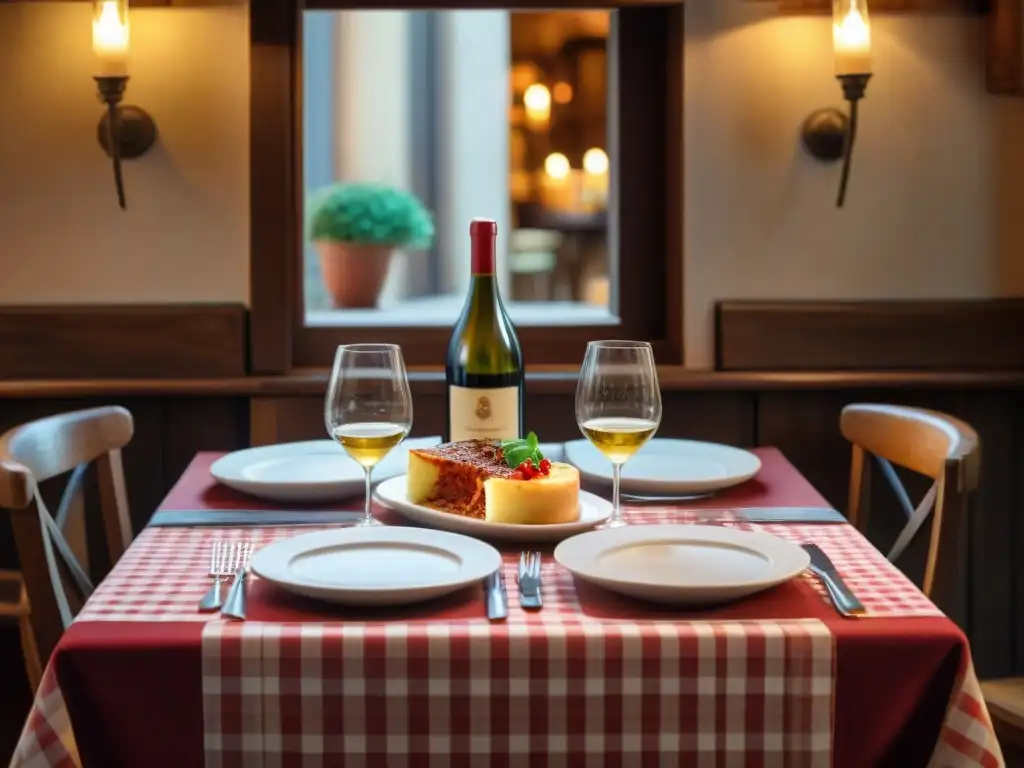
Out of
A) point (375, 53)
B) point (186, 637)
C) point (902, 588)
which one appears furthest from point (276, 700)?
point (375, 53)

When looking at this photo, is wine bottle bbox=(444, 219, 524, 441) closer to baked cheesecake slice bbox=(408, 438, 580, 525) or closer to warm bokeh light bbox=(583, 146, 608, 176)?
baked cheesecake slice bbox=(408, 438, 580, 525)

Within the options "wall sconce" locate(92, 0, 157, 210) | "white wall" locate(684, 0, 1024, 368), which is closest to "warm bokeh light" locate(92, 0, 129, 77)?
"wall sconce" locate(92, 0, 157, 210)

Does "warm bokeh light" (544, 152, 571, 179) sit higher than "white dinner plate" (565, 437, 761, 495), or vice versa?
"warm bokeh light" (544, 152, 571, 179)

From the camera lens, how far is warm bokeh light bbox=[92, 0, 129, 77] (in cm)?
204

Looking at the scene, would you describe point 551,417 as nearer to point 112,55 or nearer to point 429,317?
point 429,317

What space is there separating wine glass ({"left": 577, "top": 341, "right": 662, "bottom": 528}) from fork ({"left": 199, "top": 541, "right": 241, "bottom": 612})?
0.40 meters

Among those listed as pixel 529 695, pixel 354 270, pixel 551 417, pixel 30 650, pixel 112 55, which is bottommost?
pixel 30 650

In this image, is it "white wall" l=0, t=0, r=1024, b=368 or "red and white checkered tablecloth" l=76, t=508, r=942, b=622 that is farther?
"white wall" l=0, t=0, r=1024, b=368

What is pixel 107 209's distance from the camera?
2.23 meters

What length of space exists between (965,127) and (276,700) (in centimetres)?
182

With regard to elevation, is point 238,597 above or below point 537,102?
below

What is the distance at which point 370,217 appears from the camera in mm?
2555

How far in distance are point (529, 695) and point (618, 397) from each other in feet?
1.45

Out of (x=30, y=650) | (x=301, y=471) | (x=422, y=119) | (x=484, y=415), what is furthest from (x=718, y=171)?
(x=422, y=119)
